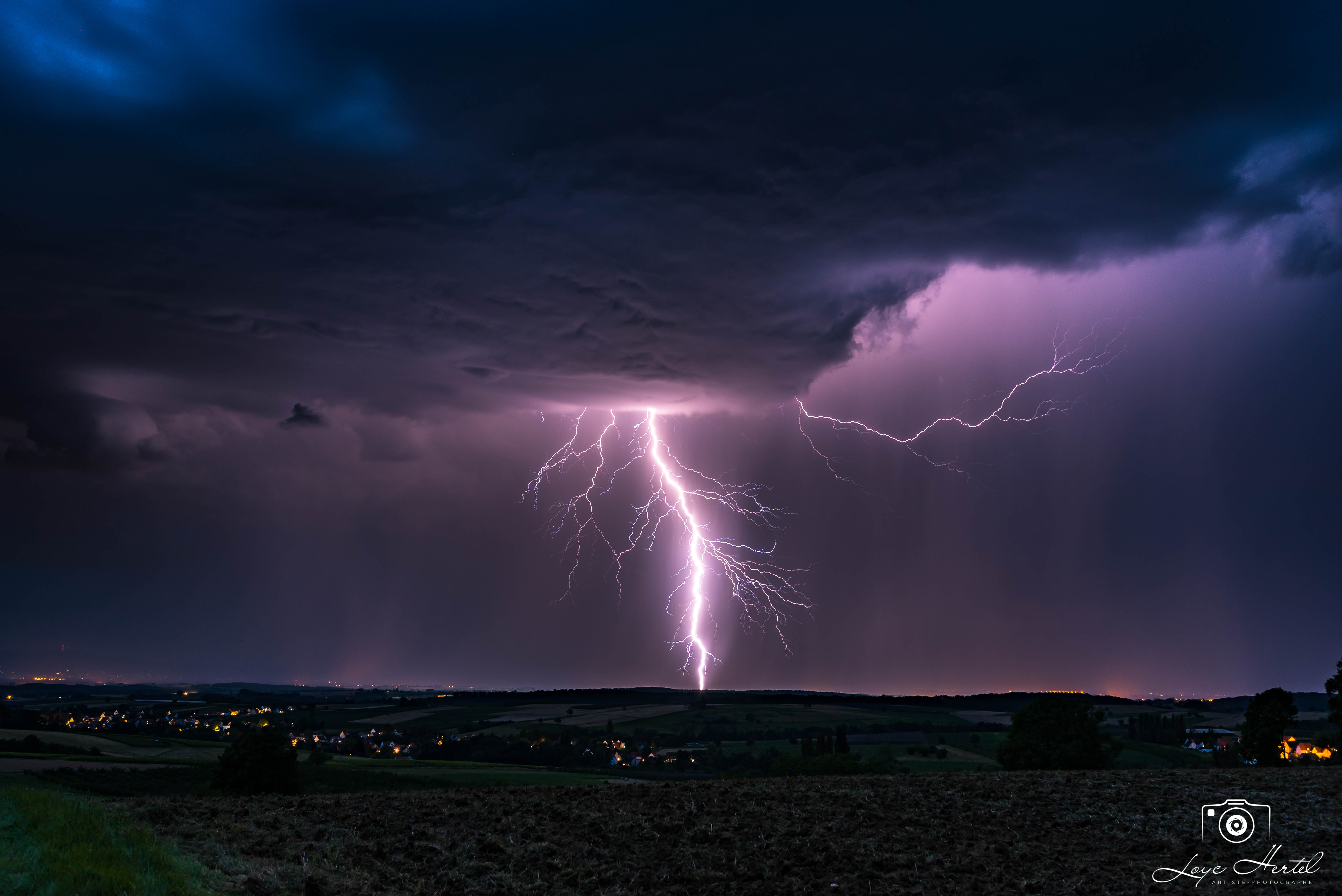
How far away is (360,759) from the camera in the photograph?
77938mm

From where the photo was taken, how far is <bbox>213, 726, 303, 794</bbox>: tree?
90.2 ft

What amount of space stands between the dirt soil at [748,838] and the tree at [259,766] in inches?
373

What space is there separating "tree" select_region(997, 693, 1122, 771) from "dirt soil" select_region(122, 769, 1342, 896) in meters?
17.3

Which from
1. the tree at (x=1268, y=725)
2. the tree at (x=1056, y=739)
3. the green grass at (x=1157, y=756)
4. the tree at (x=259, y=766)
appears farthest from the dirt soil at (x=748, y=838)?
the green grass at (x=1157, y=756)

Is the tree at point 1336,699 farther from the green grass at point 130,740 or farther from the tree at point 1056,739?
the green grass at point 130,740

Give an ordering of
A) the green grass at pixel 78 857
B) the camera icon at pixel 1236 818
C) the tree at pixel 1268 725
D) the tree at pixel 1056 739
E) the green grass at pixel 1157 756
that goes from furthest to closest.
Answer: the green grass at pixel 1157 756 < the tree at pixel 1268 725 < the tree at pixel 1056 739 < the camera icon at pixel 1236 818 < the green grass at pixel 78 857

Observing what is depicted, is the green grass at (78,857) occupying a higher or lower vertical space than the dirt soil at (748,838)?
higher

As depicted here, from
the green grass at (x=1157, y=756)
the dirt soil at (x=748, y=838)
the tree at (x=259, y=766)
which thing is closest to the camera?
the dirt soil at (x=748, y=838)

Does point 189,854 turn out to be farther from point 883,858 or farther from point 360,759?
point 360,759

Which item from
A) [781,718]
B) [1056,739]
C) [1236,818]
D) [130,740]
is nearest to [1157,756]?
[1056,739]

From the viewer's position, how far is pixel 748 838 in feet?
49.7

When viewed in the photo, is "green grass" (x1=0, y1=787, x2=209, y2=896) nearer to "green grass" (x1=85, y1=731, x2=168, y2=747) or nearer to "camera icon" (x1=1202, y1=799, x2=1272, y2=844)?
"camera icon" (x1=1202, y1=799, x2=1272, y2=844)

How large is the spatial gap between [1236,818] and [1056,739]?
77.7 feet

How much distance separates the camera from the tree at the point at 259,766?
27484mm
